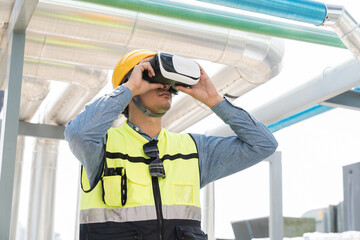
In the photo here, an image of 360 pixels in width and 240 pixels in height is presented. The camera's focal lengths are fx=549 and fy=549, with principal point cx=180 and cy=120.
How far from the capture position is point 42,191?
5699 mm

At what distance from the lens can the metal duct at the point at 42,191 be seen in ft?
18.0

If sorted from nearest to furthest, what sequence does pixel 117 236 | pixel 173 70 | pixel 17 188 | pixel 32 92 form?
pixel 117 236, pixel 173 70, pixel 32 92, pixel 17 188

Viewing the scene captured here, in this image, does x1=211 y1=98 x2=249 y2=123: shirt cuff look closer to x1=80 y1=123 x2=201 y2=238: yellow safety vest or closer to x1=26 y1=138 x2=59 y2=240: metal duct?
x1=80 y1=123 x2=201 y2=238: yellow safety vest

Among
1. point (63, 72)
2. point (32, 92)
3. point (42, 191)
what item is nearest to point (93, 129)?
point (63, 72)

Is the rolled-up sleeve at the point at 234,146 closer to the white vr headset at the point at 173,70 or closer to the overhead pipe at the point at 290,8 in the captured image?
the white vr headset at the point at 173,70

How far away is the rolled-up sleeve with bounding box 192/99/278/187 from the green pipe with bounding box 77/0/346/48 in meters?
1.28

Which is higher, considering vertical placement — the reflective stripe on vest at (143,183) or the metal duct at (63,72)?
the metal duct at (63,72)

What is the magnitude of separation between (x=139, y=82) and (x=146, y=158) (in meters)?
0.24

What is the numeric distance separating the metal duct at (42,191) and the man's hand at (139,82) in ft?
13.5

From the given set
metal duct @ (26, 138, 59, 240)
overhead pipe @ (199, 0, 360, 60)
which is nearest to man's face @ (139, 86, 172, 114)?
overhead pipe @ (199, 0, 360, 60)

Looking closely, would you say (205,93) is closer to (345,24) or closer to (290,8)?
(290,8)

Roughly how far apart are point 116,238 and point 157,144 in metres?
0.35

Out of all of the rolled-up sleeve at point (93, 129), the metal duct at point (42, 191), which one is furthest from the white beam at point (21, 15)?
the metal duct at point (42, 191)

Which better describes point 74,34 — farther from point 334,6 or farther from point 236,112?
point 236,112
